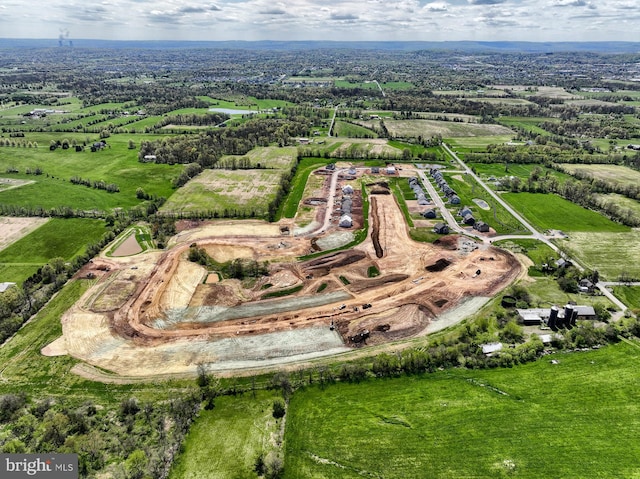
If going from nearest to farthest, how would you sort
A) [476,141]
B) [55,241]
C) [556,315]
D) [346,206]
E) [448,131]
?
1. [556,315]
2. [55,241]
3. [346,206]
4. [476,141]
5. [448,131]

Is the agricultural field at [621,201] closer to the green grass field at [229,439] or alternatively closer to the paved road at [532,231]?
the paved road at [532,231]

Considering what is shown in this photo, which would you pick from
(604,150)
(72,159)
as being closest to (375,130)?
(604,150)

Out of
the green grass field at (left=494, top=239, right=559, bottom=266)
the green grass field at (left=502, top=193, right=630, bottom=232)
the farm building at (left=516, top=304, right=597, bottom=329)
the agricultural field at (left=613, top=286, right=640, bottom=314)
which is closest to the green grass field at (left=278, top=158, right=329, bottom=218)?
the green grass field at (left=494, top=239, right=559, bottom=266)

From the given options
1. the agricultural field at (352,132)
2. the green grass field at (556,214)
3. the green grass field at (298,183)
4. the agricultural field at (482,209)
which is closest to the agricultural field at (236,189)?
the green grass field at (298,183)

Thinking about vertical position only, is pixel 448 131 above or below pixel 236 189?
above

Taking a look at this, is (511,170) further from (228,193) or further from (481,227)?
(228,193)

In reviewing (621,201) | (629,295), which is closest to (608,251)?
(629,295)

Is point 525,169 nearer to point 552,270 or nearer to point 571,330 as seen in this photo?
point 552,270
